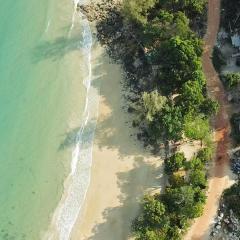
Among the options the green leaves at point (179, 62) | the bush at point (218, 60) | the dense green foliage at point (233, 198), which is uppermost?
the green leaves at point (179, 62)

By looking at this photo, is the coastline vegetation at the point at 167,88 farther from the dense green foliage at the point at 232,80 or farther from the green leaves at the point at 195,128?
the dense green foliage at the point at 232,80

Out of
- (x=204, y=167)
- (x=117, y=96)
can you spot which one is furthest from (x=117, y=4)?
(x=204, y=167)

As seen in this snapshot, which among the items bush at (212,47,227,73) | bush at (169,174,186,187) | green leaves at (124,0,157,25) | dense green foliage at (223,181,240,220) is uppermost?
green leaves at (124,0,157,25)

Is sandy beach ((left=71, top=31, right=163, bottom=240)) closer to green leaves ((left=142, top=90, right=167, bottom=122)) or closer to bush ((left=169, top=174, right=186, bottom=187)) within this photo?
bush ((left=169, top=174, right=186, bottom=187))

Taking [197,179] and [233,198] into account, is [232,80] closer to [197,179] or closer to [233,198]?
[197,179]

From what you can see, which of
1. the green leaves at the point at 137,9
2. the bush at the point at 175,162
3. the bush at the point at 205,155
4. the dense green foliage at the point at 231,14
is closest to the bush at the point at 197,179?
the bush at the point at 175,162

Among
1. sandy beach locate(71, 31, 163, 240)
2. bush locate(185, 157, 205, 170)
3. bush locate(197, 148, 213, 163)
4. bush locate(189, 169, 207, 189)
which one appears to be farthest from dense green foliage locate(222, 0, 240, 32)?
bush locate(189, 169, 207, 189)

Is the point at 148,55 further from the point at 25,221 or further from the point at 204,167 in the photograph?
the point at 25,221

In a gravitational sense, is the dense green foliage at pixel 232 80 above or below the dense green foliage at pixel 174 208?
above
